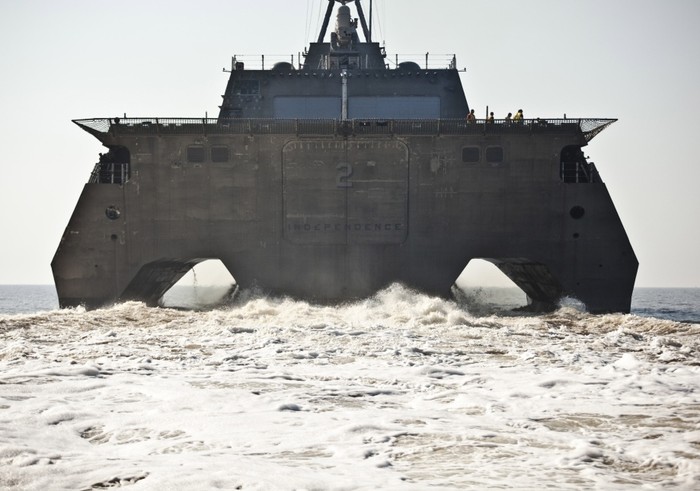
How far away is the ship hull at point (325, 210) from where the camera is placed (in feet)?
A: 76.0

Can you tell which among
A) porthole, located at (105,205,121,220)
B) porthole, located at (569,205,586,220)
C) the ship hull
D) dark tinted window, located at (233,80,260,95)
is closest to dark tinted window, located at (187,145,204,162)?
the ship hull

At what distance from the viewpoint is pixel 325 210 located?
23.3 m

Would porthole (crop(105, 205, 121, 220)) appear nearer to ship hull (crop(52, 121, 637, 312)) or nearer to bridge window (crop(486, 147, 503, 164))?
ship hull (crop(52, 121, 637, 312))

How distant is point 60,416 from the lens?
8.31 metres

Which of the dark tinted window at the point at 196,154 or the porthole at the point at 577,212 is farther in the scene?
the dark tinted window at the point at 196,154

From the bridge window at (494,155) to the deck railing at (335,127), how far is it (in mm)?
590

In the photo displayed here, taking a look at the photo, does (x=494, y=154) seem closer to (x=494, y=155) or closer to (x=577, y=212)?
(x=494, y=155)

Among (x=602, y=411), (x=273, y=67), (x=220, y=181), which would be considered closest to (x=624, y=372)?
(x=602, y=411)

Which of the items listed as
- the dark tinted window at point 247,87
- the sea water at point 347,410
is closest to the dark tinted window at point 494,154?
the sea water at point 347,410

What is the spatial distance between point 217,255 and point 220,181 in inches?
102

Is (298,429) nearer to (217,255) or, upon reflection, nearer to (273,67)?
(217,255)

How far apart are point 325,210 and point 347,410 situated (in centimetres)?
1480

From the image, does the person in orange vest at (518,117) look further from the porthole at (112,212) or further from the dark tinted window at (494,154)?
the porthole at (112,212)

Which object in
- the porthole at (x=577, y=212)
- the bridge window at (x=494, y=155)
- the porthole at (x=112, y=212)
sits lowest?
the porthole at (x=577, y=212)
